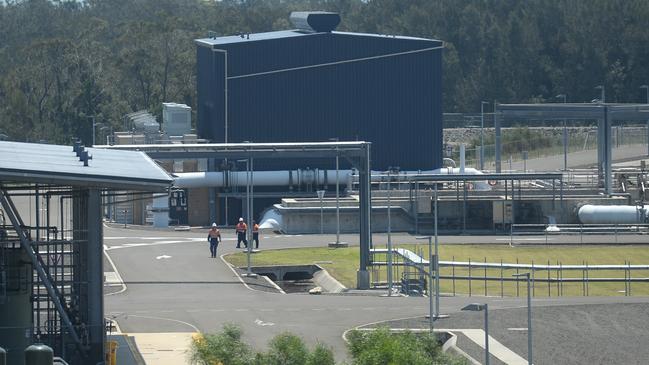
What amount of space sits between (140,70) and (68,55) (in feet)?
24.7

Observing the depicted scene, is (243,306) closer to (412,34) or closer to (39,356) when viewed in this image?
(39,356)

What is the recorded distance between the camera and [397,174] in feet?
246

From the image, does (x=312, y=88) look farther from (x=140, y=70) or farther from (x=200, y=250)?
(x=140, y=70)

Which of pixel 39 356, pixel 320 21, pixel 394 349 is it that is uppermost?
pixel 320 21

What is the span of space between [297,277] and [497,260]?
7.86m

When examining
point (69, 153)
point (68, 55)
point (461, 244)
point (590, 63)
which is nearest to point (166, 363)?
point (69, 153)

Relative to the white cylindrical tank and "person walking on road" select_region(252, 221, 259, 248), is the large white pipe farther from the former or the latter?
"person walking on road" select_region(252, 221, 259, 248)

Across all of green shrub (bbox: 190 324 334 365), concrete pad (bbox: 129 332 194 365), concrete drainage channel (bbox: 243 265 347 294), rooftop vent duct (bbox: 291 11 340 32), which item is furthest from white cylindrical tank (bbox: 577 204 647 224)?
green shrub (bbox: 190 324 334 365)

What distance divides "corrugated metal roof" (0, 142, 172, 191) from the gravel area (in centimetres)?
869

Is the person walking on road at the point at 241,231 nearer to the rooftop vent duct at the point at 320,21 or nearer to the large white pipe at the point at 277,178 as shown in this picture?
the large white pipe at the point at 277,178

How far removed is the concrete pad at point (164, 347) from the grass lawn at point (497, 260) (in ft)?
42.7

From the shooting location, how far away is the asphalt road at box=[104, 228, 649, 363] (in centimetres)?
4094

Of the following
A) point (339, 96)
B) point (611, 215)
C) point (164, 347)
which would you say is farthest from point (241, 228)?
point (164, 347)

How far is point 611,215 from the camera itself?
70750 mm
